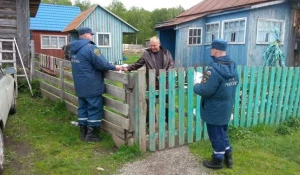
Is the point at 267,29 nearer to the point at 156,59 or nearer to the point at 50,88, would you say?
the point at 156,59

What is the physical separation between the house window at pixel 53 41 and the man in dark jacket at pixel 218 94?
2296 centimetres

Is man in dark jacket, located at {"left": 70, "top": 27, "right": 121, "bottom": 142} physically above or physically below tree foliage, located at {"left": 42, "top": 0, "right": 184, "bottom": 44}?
below

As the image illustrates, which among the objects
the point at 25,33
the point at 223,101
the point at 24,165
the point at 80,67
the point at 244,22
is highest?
the point at 244,22

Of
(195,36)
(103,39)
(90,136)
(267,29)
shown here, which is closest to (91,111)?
(90,136)

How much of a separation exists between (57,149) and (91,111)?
826 mm

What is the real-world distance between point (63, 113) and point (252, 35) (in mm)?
11013

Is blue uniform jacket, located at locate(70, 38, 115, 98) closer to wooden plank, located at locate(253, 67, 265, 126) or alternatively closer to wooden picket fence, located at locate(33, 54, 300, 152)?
wooden picket fence, located at locate(33, 54, 300, 152)

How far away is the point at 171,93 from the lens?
14.5ft

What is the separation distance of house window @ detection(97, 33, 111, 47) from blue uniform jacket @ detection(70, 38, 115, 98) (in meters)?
16.5

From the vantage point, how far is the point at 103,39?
68.4 ft

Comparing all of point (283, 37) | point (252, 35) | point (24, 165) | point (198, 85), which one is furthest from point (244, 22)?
point (24, 165)

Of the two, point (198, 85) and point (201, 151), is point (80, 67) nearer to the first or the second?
point (198, 85)

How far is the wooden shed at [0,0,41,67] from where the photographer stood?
8.83 meters

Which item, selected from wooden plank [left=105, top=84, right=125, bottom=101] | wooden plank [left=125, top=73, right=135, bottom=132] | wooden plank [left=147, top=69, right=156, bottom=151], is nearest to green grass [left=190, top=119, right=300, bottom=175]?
wooden plank [left=147, top=69, right=156, bottom=151]
